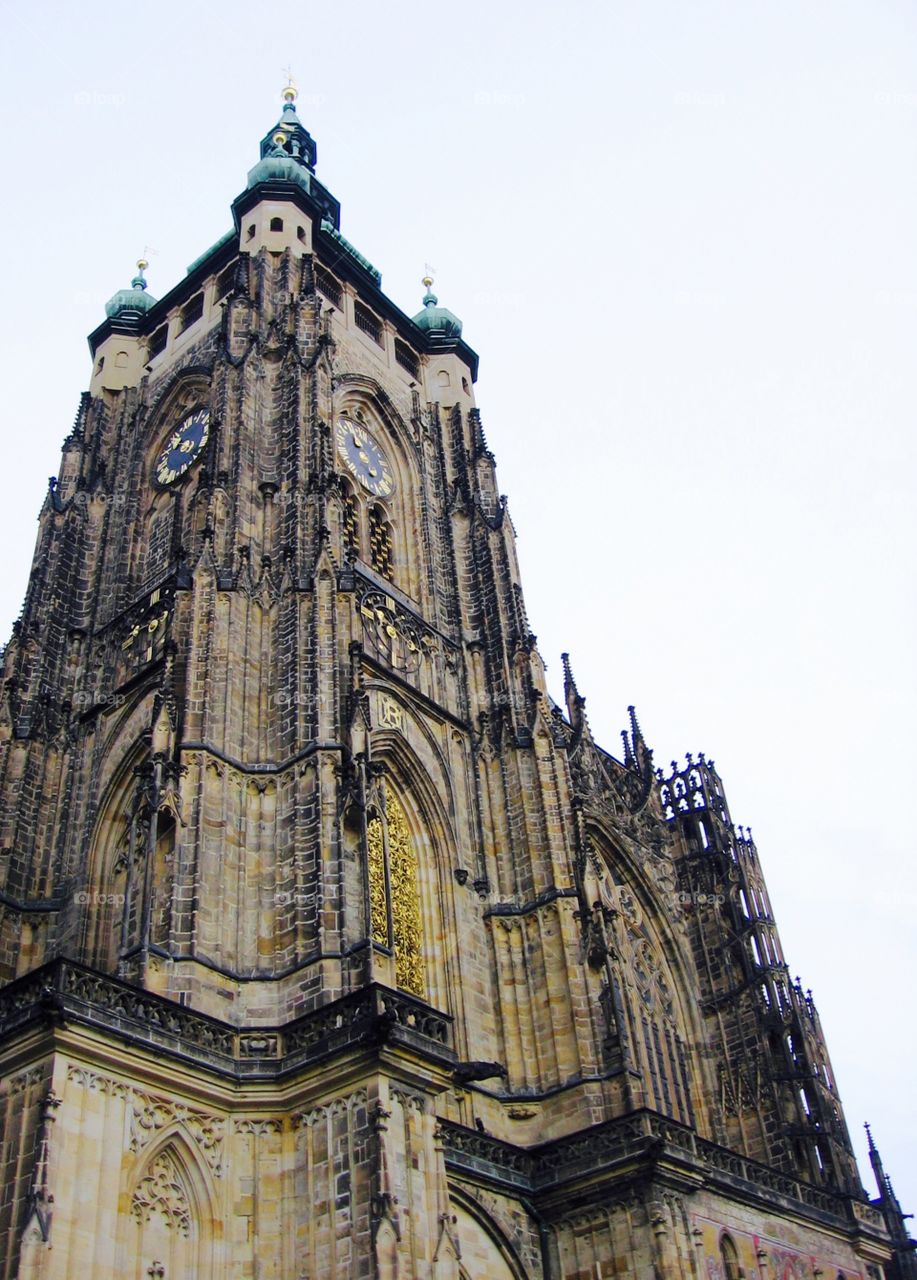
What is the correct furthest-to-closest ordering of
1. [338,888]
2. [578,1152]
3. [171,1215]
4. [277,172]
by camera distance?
[277,172]
[578,1152]
[338,888]
[171,1215]

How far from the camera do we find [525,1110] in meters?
23.1

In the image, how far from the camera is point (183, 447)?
32.4 m

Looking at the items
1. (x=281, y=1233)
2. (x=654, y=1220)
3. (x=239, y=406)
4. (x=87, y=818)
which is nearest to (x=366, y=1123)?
(x=281, y=1233)

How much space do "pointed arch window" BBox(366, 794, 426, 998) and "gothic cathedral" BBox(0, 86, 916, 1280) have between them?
0.33 ft

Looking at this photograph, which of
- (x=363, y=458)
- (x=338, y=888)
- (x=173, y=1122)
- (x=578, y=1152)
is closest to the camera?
(x=173, y=1122)

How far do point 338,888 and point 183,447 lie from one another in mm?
15767

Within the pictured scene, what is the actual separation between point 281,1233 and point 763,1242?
10963mm

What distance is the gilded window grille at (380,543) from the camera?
3091 cm

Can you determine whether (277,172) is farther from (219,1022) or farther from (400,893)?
(219,1022)

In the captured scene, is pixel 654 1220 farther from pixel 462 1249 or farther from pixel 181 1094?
pixel 181 1094

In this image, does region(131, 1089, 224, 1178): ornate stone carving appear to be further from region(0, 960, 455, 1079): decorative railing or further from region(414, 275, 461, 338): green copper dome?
region(414, 275, 461, 338): green copper dome

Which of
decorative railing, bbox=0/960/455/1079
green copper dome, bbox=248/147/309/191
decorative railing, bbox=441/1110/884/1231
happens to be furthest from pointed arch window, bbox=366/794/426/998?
green copper dome, bbox=248/147/309/191

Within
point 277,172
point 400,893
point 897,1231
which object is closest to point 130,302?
point 277,172

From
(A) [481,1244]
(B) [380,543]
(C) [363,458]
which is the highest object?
(C) [363,458]
